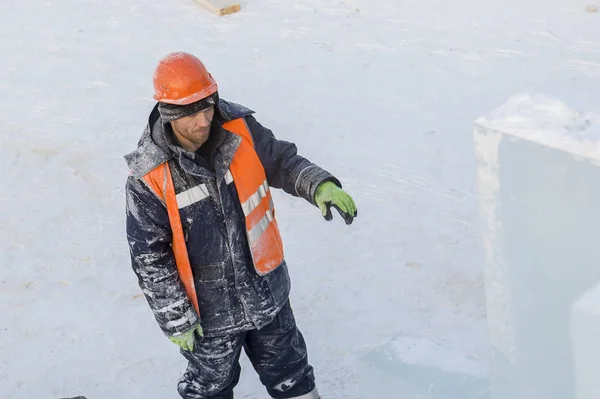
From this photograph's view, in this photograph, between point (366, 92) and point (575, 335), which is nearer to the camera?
point (575, 335)

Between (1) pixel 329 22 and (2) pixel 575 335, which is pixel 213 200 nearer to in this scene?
(2) pixel 575 335

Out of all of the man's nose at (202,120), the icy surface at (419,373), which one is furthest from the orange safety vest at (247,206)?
the icy surface at (419,373)

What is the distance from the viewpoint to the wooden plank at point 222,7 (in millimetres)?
7254

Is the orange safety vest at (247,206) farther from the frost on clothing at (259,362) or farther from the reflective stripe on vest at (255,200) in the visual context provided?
the frost on clothing at (259,362)

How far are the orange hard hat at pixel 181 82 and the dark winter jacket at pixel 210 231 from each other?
122 millimetres

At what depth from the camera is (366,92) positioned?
6.12m

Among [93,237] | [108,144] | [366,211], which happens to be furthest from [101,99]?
[366,211]

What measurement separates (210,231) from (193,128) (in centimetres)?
37

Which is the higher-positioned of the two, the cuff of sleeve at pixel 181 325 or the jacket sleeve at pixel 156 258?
the jacket sleeve at pixel 156 258

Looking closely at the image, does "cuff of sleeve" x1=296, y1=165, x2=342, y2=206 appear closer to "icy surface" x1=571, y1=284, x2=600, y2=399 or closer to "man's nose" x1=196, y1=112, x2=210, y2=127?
"man's nose" x1=196, y1=112, x2=210, y2=127

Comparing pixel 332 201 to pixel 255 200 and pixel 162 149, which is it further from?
pixel 162 149

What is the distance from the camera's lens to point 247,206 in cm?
312

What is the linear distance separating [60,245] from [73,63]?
7.34 feet

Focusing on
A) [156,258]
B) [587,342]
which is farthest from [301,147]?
[587,342]
